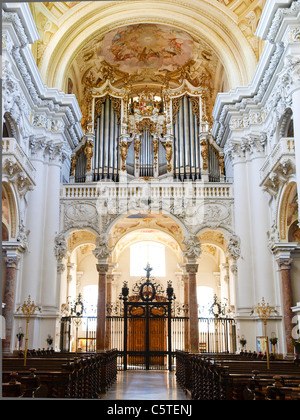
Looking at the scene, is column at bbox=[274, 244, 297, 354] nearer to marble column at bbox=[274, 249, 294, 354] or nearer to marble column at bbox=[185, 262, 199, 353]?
marble column at bbox=[274, 249, 294, 354]

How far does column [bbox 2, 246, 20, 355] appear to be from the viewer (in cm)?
1677

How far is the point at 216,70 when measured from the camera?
2467 cm

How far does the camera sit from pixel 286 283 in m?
17.4

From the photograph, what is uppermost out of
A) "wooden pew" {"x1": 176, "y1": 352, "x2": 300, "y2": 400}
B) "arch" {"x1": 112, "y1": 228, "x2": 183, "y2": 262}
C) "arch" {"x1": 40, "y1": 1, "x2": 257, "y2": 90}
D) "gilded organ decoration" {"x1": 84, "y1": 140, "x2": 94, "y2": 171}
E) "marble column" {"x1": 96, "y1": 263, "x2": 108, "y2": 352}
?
"arch" {"x1": 40, "y1": 1, "x2": 257, "y2": 90}

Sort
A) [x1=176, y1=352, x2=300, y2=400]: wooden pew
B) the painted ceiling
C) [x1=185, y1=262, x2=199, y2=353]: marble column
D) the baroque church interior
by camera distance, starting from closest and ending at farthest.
A: [x1=176, y1=352, x2=300, y2=400]: wooden pew
the baroque church interior
[x1=185, y1=262, x2=199, y2=353]: marble column
the painted ceiling

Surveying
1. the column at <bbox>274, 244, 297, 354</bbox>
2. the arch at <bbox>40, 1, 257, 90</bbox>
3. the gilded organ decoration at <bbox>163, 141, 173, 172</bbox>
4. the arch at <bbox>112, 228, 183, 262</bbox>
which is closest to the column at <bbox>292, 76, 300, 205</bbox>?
the column at <bbox>274, 244, 297, 354</bbox>

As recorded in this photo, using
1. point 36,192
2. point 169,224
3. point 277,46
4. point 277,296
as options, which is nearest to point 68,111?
point 36,192

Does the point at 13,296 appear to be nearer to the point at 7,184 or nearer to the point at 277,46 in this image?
the point at 7,184

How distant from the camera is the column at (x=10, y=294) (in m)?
16.8

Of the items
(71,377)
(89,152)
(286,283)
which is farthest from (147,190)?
(71,377)

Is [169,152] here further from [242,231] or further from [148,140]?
[242,231]

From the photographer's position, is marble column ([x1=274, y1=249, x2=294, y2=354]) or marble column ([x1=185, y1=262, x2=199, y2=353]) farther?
marble column ([x1=185, y1=262, x2=199, y2=353])

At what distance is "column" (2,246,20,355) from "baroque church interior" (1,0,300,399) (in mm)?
50

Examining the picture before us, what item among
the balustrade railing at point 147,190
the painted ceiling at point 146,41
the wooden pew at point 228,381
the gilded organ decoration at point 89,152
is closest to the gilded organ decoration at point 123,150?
the gilded organ decoration at point 89,152
